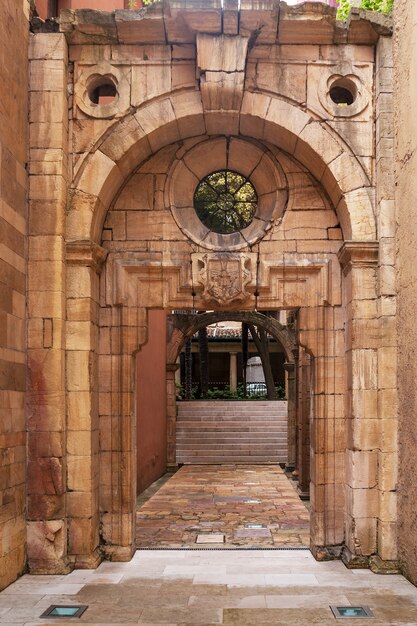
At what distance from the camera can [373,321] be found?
21.0ft

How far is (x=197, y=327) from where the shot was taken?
16328mm

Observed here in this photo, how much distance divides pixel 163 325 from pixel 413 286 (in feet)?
31.1

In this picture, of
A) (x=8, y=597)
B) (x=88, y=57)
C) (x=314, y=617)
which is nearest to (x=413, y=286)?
(x=314, y=617)

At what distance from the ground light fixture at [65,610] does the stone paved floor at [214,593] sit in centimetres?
5

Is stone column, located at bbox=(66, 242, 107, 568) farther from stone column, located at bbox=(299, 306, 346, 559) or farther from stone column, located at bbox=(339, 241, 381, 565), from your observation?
stone column, located at bbox=(339, 241, 381, 565)

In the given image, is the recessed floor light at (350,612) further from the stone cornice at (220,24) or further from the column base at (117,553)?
the stone cornice at (220,24)

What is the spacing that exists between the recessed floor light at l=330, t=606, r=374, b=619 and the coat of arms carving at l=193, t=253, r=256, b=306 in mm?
3093

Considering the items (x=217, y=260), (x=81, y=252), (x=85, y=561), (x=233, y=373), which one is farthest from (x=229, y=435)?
(x=81, y=252)

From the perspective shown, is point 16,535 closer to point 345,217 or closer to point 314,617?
point 314,617

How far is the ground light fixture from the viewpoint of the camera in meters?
5.00

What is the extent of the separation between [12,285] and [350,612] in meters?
3.93

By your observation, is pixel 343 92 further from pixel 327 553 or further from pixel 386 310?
pixel 327 553

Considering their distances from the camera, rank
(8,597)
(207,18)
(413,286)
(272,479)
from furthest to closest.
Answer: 1. (272,479)
2. (207,18)
3. (413,286)
4. (8,597)

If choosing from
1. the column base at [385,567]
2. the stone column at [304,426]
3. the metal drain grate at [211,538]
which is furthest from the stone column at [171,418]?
the column base at [385,567]
